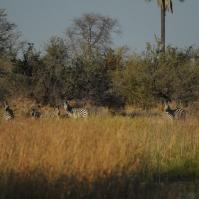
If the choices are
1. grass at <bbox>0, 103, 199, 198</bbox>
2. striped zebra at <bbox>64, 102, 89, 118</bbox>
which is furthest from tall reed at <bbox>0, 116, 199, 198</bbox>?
striped zebra at <bbox>64, 102, 89, 118</bbox>

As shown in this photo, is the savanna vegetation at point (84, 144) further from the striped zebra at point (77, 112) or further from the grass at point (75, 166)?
the striped zebra at point (77, 112)

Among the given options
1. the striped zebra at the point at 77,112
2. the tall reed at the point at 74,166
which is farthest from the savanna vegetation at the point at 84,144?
the striped zebra at the point at 77,112

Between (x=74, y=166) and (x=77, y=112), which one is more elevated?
(x=77, y=112)

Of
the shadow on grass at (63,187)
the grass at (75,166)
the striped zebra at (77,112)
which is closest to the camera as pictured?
the shadow on grass at (63,187)

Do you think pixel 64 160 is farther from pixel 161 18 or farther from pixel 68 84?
pixel 161 18

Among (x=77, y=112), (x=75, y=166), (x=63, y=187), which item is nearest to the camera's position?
(x=63, y=187)

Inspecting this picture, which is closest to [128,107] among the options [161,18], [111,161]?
[161,18]

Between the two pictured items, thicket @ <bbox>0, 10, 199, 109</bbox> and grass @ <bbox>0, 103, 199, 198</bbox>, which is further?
thicket @ <bbox>0, 10, 199, 109</bbox>

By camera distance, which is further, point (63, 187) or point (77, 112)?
point (77, 112)

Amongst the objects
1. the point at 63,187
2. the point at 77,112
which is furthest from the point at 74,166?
the point at 77,112

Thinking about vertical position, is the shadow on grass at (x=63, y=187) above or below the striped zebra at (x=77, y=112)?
below

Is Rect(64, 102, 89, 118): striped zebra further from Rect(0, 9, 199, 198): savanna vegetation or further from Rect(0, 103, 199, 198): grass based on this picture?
Rect(0, 103, 199, 198): grass

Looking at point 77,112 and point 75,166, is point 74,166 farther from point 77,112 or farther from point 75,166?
point 77,112

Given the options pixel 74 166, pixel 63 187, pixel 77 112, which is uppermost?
pixel 77 112
